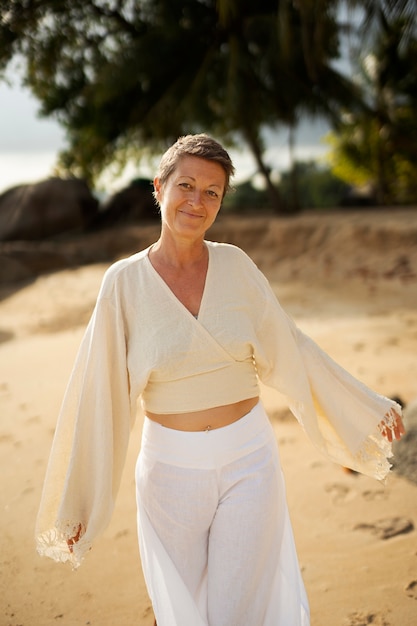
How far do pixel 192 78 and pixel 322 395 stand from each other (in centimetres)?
1300

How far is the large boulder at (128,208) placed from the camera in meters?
15.3

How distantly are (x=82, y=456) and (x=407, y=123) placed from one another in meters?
16.3

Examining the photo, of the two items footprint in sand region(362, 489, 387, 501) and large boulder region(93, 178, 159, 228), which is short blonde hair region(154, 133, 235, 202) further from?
large boulder region(93, 178, 159, 228)

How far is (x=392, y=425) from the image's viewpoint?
7.66 feet

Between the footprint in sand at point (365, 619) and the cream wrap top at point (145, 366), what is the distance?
1.12 meters

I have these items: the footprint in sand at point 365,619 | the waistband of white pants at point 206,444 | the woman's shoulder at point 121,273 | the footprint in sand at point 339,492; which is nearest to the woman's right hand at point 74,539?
the waistband of white pants at point 206,444

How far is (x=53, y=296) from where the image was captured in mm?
9961

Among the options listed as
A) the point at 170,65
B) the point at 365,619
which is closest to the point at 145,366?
the point at 365,619

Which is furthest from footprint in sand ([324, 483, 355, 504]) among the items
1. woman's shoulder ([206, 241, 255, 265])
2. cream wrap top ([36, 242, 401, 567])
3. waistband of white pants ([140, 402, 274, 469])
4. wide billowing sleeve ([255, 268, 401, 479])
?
woman's shoulder ([206, 241, 255, 265])

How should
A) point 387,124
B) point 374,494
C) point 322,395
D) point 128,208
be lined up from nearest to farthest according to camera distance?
point 322,395, point 374,494, point 387,124, point 128,208

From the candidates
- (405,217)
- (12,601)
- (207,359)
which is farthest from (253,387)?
(405,217)

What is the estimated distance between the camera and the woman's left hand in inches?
91.9

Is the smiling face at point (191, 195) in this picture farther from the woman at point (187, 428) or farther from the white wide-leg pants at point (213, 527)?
the white wide-leg pants at point (213, 527)

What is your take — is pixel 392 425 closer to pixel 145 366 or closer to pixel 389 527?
pixel 145 366
